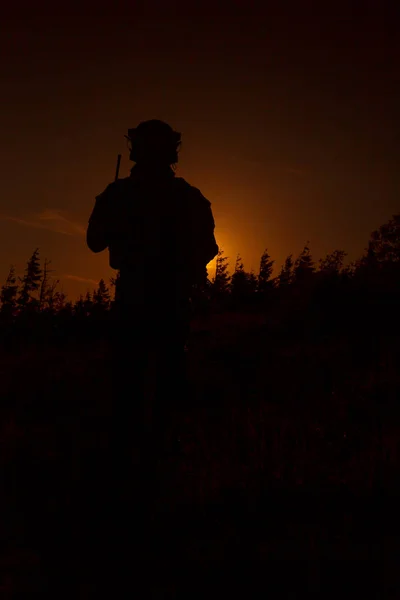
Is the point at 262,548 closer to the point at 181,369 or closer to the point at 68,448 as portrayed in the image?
the point at 181,369

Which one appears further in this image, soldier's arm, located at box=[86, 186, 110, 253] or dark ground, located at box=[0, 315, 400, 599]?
soldier's arm, located at box=[86, 186, 110, 253]

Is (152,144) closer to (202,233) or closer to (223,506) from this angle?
(202,233)

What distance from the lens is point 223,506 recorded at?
14.1ft

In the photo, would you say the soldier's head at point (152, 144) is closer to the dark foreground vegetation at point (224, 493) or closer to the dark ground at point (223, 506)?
the dark foreground vegetation at point (224, 493)

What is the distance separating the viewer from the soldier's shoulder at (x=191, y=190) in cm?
424

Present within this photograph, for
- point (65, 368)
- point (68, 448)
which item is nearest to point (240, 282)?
point (65, 368)

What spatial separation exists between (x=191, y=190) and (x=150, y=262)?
2.14 ft

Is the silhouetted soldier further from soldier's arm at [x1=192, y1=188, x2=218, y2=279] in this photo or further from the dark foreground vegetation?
the dark foreground vegetation

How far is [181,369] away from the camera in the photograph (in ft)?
13.7

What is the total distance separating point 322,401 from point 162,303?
418 centimetres

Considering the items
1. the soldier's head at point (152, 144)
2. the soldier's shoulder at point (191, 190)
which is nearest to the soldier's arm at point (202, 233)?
the soldier's shoulder at point (191, 190)

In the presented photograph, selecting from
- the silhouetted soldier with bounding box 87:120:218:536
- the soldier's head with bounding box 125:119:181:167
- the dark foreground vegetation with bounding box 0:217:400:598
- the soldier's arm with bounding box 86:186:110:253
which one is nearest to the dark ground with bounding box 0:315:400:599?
the dark foreground vegetation with bounding box 0:217:400:598

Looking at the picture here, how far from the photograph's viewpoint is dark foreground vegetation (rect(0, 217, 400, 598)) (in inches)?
130

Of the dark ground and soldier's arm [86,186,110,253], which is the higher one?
soldier's arm [86,186,110,253]
